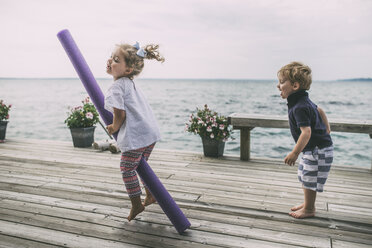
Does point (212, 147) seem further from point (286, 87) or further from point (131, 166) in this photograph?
point (131, 166)

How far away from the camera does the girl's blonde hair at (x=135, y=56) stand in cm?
221

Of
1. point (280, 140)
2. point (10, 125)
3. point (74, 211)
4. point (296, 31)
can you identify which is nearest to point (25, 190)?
point (74, 211)

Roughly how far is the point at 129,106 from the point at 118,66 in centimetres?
31

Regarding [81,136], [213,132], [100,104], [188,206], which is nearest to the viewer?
[100,104]

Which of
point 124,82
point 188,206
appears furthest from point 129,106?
point 188,206

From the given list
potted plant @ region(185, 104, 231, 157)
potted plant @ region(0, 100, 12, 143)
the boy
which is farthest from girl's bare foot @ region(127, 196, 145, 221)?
potted plant @ region(0, 100, 12, 143)

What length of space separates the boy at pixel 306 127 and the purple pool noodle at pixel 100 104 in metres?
0.98

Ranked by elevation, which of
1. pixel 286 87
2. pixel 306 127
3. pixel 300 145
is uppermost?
pixel 286 87

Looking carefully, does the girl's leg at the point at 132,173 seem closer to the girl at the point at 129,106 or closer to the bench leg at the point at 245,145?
the girl at the point at 129,106

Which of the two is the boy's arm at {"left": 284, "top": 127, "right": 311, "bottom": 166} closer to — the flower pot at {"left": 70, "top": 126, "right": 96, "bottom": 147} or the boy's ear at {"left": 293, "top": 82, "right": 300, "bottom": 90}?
the boy's ear at {"left": 293, "top": 82, "right": 300, "bottom": 90}

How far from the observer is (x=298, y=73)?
2.42 meters

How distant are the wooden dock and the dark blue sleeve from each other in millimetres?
869

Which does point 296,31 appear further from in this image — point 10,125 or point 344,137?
point 10,125

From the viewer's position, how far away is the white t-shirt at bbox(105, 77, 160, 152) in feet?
7.07
